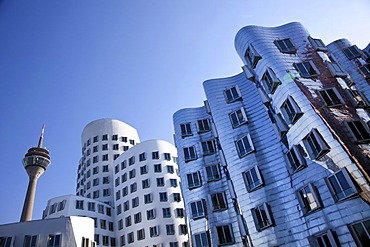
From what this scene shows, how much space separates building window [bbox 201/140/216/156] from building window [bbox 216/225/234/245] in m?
8.34

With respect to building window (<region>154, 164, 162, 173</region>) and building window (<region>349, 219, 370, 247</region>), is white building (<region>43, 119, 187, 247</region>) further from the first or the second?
building window (<region>349, 219, 370, 247</region>)

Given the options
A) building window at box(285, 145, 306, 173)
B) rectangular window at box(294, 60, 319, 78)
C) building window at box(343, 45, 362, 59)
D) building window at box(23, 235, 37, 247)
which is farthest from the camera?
building window at box(23, 235, 37, 247)

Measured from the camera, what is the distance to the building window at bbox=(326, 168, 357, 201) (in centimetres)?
1607

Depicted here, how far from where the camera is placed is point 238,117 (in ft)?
89.8

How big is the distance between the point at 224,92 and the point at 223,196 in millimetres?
11493

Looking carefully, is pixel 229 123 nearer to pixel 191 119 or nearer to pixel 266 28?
pixel 191 119

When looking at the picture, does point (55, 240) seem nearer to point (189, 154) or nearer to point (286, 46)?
point (189, 154)

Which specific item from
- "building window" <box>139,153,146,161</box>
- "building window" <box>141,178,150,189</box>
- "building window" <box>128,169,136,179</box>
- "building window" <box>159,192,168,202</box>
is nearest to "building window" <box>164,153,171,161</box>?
"building window" <box>139,153,146,161</box>

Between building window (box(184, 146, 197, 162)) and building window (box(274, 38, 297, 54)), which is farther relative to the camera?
building window (box(184, 146, 197, 162))

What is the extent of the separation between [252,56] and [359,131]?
11.9 m

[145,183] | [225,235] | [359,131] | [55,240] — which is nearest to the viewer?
[359,131]

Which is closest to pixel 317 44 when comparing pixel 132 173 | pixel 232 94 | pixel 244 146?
pixel 232 94

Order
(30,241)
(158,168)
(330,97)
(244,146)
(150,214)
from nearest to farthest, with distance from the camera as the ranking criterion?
(330,97) < (244,146) < (30,241) < (150,214) < (158,168)

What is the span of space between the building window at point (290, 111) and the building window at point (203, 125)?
1172 cm
